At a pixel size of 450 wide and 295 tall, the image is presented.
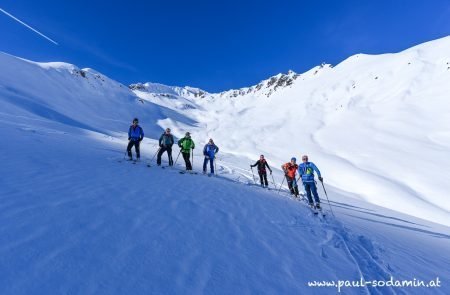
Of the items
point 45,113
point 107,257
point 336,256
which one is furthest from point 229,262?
point 45,113

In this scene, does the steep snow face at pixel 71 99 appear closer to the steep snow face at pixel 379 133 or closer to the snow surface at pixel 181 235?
the steep snow face at pixel 379 133

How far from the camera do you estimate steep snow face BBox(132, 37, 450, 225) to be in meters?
21.9

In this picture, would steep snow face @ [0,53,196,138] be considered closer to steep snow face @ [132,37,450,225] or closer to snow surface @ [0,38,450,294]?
steep snow face @ [132,37,450,225]

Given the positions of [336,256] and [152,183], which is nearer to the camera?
[336,256]

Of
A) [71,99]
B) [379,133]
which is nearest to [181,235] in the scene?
[379,133]

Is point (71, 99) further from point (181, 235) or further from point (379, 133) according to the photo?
point (181, 235)

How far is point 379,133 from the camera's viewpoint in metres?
35.4

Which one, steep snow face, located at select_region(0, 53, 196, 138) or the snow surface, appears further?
steep snow face, located at select_region(0, 53, 196, 138)

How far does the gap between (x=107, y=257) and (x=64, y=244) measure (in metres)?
0.76

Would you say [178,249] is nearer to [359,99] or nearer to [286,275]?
[286,275]

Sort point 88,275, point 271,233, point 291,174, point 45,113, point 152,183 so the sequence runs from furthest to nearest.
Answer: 1. point 45,113
2. point 291,174
3. point 152,183
4. point 271,233
5. point 88,275

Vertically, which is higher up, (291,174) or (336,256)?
(291,174)

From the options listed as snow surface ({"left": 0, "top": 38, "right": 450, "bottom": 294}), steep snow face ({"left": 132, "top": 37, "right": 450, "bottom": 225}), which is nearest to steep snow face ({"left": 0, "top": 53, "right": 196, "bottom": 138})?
steep snow face ({"left": 132, "top": 37, "right": 450, "bottom": 225})

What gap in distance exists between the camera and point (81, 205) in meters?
6.61
